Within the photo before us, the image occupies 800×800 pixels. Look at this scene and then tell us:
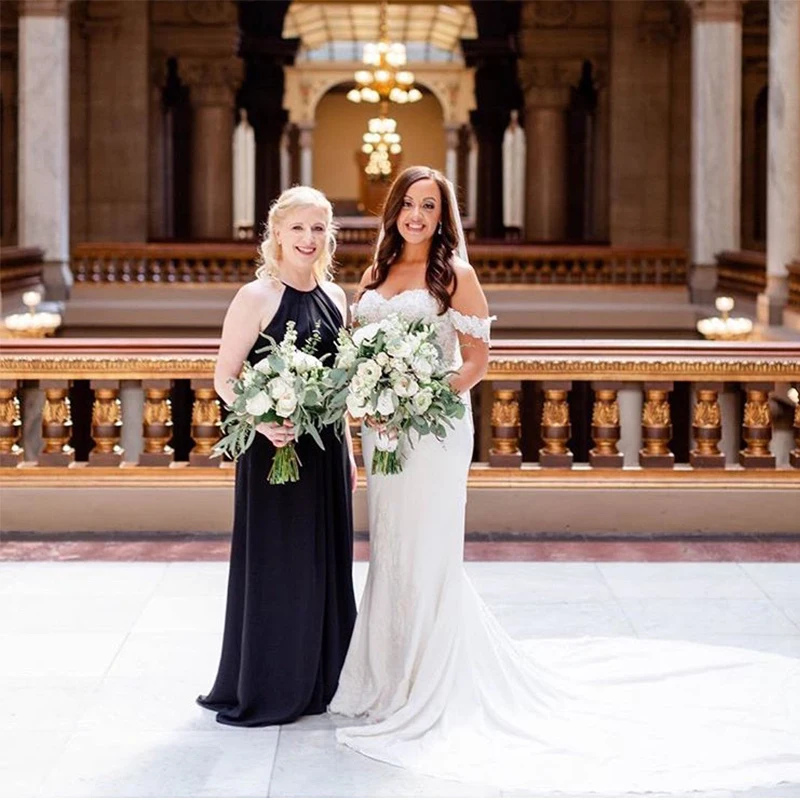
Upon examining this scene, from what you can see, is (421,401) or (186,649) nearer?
(421,401)

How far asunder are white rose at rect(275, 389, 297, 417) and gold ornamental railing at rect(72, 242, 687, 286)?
16312 millimetres

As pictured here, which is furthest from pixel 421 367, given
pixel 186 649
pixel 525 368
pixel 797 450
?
pixel 797 450

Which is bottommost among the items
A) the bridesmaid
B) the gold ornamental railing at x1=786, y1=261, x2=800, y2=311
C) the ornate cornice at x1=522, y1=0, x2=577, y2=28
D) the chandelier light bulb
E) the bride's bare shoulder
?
the bridesmaid

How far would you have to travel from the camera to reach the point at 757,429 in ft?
30.7

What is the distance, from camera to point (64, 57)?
67.5ft

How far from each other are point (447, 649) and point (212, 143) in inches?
960

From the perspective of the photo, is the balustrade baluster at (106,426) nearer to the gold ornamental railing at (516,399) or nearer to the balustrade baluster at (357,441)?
the gold ornamental railing at (516,399)

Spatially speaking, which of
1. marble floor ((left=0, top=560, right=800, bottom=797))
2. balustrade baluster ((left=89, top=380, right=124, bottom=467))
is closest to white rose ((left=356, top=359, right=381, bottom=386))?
marble floor ((left=0, top=560, right=800, bottom=797))

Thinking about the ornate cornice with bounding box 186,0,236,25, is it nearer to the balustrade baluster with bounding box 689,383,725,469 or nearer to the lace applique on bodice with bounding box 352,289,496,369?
the balustrade baluster with bounding box 689,383,725,469

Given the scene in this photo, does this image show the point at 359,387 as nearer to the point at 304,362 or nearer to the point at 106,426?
the point at 304,362

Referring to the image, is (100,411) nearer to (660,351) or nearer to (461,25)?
(660,351)

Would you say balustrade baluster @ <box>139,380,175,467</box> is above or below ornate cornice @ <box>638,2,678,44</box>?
below

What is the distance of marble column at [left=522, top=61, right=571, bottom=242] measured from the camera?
2892cm

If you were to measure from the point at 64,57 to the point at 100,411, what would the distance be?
40.1 feet
